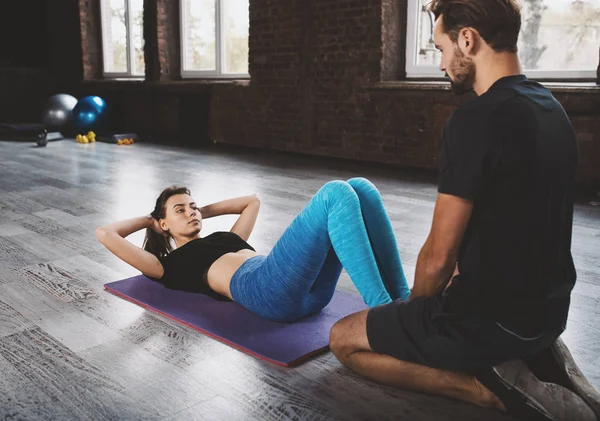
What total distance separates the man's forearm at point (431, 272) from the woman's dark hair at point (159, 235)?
1162 millimetres

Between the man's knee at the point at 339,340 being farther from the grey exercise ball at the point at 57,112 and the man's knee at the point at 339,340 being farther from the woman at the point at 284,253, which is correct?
the grey exercise ball at the point at 57,112

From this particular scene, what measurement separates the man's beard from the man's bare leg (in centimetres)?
63

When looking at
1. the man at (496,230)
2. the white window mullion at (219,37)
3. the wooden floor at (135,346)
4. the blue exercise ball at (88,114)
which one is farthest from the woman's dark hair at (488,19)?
the blue exercise ball at (88,114)

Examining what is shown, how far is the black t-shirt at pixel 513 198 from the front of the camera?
1.23 metres

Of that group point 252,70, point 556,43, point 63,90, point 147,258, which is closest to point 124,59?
point 63,90

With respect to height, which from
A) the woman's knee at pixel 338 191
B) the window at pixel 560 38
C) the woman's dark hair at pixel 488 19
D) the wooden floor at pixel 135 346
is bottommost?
the wooden floor at pixel 135 346

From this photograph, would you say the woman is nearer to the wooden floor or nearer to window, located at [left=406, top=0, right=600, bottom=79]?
the wooden floor

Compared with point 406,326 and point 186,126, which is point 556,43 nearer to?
point 406,326

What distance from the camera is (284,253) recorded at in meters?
1.83

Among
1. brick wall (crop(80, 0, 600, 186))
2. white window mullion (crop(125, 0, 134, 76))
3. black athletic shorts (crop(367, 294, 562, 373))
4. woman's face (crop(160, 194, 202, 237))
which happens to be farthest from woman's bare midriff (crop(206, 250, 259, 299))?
white window mullion (crop(125, 0, 134, 76))

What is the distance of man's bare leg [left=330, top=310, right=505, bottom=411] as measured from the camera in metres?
1.50

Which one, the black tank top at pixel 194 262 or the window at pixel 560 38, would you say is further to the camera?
the window at pixel 560 38

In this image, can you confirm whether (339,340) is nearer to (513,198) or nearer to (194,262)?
(513,198)

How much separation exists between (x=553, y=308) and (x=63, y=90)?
1055 cm
